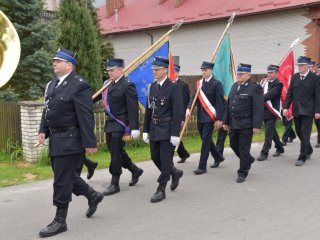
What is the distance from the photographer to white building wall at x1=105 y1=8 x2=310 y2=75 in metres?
19.6

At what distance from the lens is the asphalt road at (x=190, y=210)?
15.8 feet

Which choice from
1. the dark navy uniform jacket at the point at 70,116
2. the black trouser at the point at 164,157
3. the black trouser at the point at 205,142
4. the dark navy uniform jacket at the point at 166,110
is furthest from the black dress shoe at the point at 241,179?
the dark navy uniform jacket at the point at 70,116

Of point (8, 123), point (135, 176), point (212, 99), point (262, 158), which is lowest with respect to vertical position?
point (262, 158)

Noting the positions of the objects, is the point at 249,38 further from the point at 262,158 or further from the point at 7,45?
the point at 7,45

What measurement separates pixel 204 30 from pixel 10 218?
19.0 metres

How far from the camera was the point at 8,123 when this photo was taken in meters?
9.23

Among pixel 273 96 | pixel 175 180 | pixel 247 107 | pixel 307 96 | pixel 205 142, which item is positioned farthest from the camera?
pixel 273 96

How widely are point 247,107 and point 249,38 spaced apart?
48.4ft

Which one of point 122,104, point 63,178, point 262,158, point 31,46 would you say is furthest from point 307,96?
point 31,46

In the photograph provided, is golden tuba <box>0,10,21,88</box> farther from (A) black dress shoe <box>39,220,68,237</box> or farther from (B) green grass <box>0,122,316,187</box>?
(A) black dress shoe <box>39,220,68,237</box>

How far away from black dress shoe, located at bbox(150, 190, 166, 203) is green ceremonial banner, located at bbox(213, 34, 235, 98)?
331 cm

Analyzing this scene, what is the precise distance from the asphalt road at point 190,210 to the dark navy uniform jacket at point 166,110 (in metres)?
0.89

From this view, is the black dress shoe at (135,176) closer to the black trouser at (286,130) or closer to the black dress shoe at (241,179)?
the black dress shoe at (241,179)

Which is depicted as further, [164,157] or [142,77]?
[142,77]
